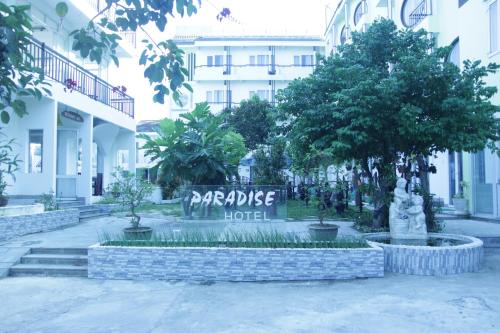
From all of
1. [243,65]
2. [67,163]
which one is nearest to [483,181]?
[67,163]

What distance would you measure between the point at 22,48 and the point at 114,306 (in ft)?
12.2

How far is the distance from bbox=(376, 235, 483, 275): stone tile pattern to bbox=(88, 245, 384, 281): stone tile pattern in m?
0.40

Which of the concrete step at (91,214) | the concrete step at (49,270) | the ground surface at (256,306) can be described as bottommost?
the ground surface at (256,306)

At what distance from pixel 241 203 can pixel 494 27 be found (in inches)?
365

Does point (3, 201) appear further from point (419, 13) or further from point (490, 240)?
point (419, 13)

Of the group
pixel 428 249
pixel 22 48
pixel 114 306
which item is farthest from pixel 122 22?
pixel 428 249

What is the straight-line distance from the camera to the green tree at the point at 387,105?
8664 millimetres

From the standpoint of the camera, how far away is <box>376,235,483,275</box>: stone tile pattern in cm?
682

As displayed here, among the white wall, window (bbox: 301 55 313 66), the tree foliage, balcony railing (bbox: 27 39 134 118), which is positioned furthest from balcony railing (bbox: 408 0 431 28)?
window (bbox: 301 55 313 66)

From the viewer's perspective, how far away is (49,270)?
734 cm

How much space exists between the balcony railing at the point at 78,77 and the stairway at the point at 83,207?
3.74m

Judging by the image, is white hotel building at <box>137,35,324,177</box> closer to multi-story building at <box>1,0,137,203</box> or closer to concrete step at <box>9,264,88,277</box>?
multi-story building at <box>1,0,137,203</box>

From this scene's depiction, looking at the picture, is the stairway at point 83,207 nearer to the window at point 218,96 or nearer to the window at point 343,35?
the window at point 343,35

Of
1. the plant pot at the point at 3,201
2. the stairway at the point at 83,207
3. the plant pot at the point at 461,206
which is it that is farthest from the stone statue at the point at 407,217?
the stairway at the point at 83,207
